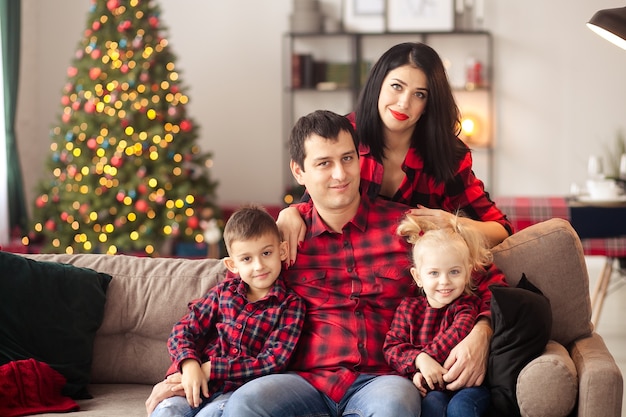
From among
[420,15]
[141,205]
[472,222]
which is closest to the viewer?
[472,222]

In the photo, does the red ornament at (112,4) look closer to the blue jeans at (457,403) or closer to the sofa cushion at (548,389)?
the blue jeans at (457,403)

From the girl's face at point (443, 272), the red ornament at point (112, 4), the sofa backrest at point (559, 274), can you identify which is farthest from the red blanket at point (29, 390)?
the red ornament at point (112, 4)

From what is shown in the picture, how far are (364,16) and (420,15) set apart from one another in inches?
18.0

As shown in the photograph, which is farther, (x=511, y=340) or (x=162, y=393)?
(x=162, y=393)

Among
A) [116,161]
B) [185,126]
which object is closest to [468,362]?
[116,161]

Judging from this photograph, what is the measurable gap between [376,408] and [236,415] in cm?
35

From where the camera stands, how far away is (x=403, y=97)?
8.95ft

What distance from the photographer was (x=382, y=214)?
2.65m

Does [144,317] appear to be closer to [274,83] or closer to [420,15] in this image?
[274,83]

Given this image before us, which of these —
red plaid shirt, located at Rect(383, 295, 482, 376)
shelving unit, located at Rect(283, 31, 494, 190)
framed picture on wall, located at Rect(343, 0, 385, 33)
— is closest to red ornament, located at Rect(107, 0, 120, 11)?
shelving unit, located at Rect(283, 31, 494, 190)

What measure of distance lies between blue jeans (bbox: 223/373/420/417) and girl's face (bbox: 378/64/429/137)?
810 millimetres

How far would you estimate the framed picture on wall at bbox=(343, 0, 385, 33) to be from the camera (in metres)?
7.27

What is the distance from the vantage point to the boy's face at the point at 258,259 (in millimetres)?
2488

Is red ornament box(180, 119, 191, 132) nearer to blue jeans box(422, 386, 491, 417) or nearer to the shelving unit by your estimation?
the shelving unit
